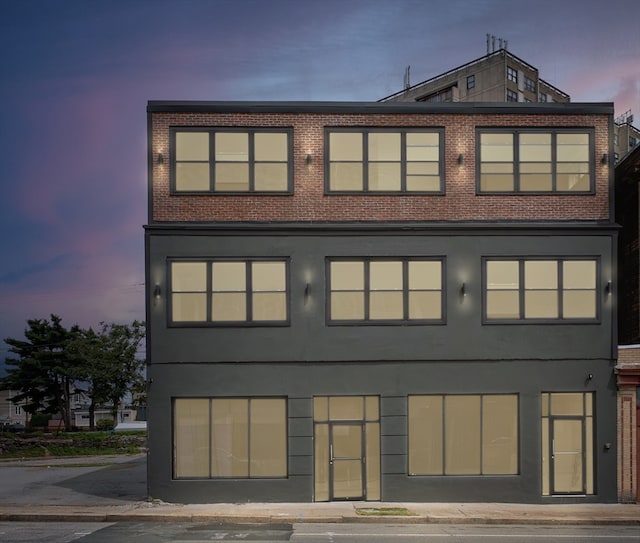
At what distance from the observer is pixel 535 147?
21547 millimetres

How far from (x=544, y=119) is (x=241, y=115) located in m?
9.45

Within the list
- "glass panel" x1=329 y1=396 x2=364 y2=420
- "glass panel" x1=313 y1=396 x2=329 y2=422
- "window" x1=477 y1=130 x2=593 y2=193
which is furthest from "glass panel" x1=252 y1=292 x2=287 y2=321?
"window" x1=477 y1=130 x2=593 y2=193

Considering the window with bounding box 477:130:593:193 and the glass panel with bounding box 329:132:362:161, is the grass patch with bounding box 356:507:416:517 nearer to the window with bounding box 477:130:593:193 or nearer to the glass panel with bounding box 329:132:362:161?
the window with bounding box 477:130:593:193

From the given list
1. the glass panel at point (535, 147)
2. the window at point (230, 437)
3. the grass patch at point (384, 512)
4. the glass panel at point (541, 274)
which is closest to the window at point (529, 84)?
the glass panel at point (535, 147)

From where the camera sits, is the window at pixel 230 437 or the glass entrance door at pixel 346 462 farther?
the window at pixel 230 437

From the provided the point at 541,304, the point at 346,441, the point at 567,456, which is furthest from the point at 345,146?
the point at 567,456

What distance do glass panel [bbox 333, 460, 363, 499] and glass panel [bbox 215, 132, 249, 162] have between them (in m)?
9.72

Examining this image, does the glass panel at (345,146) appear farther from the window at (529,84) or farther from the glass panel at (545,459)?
the window at (529,84)

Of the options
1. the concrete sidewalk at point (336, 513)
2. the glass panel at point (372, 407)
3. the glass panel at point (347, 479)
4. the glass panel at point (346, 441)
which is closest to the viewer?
the concrete sidewalk at point (336, 513)

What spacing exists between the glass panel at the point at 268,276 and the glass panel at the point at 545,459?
8.98 meters

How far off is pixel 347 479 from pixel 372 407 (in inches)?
88.2

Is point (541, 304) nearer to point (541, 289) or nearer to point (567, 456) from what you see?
point (541, 289)

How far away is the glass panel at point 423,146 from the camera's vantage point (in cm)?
2141

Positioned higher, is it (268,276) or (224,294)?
(268,276)
